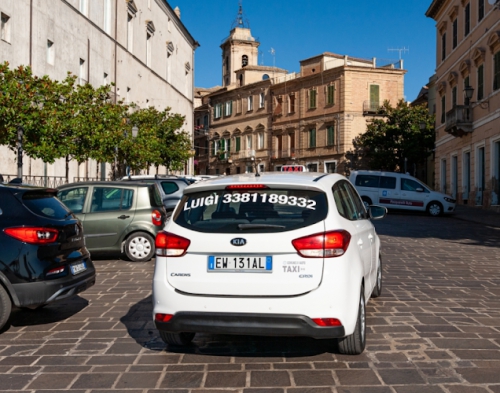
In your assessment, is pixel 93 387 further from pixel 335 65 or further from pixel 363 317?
pixel 335 65

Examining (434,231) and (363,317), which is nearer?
(363,317)

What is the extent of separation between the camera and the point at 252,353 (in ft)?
18.8

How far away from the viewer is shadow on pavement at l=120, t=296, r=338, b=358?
5.73 m

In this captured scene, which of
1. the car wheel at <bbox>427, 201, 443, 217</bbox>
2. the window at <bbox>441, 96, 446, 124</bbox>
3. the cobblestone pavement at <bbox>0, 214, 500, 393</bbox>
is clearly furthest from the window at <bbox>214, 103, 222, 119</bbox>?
the cobblestone pavement at <bbox>0, 214, 500, 393</bbox>

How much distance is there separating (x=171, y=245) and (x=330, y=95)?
2171 inches

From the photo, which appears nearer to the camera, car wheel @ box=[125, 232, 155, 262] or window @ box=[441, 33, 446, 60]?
car wheel @ box=[125, 232, 155, 262]

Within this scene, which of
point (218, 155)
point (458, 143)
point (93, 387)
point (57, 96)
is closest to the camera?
point (93, 387)

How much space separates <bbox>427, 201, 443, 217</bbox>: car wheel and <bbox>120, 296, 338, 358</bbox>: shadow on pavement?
2425 cm

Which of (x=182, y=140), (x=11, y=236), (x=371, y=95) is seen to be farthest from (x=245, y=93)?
(x=11, y=236)

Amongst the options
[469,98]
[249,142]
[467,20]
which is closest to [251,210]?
[469,98]

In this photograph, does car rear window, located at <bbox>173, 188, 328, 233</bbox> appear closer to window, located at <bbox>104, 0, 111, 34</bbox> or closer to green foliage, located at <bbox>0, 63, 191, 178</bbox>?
green foliage, located at <bbox>0, 63, 191, 178</bbox>

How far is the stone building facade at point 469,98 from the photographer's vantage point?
2952 cm

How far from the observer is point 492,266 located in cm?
1188

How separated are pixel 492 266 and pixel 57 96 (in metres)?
15.9
